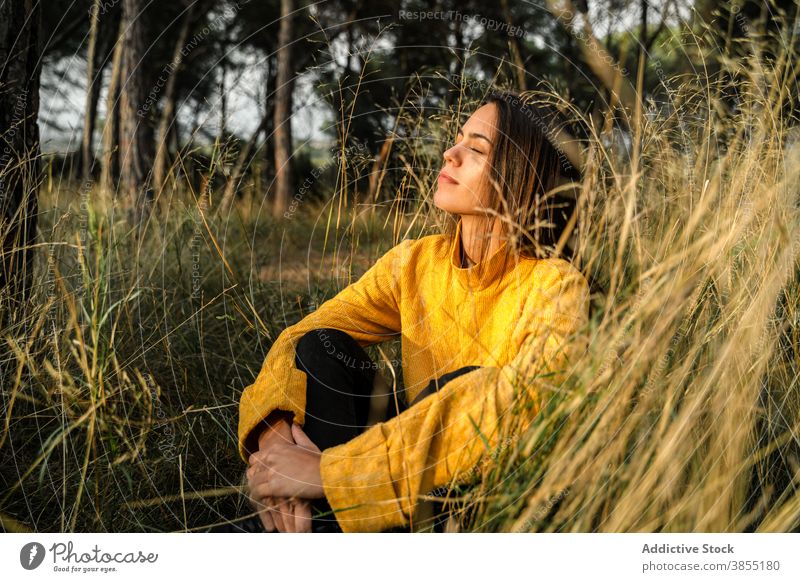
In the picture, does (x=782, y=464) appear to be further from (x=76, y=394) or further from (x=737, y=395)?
(x=76, y=394)

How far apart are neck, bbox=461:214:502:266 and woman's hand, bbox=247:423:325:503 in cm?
53

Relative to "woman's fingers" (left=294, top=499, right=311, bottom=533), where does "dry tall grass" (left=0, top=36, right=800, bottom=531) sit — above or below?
above

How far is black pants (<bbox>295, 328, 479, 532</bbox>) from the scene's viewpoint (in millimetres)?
1322

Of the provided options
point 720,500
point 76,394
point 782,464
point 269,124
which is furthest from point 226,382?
point 269,124

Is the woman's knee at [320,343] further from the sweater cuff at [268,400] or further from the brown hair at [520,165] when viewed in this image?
the brown hair at [520,165]

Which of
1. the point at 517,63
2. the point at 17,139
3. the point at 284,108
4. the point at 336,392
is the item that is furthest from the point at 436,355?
the point at 284,108

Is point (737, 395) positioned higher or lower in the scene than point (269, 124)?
lower

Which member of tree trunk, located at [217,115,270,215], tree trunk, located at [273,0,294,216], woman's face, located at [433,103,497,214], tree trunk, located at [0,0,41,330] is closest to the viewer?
woman's face, located at [433,103,497,214]

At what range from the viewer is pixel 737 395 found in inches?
53.4

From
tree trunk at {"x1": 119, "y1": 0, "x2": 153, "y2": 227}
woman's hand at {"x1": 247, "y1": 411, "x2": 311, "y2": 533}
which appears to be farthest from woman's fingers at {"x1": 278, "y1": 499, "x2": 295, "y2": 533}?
tree trunk at {"x1": 119, "y1": 0, "x2": 153, "y2": 227}

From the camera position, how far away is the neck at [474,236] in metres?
1.44

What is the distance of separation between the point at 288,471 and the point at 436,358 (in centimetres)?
41

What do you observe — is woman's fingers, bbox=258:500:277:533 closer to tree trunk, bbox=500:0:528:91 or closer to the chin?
the chin

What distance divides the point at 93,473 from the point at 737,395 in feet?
4.50
